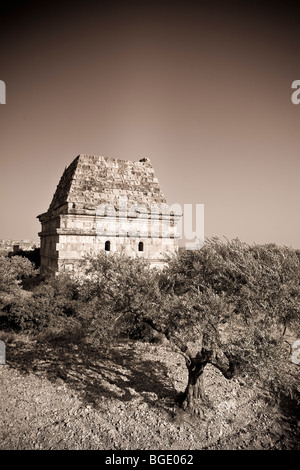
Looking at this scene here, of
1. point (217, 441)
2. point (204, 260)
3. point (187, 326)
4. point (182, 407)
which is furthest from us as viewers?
point (204, 260)

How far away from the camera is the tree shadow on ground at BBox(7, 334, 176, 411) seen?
808 centimetres

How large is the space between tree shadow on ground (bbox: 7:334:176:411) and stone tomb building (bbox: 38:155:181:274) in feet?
15.4

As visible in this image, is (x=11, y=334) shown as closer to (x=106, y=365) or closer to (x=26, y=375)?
(x=26, y=375)

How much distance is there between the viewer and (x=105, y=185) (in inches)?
615

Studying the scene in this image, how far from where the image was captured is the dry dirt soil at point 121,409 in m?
6.27

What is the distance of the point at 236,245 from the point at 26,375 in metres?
8.41

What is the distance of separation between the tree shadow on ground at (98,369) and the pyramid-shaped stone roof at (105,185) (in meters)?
7.23

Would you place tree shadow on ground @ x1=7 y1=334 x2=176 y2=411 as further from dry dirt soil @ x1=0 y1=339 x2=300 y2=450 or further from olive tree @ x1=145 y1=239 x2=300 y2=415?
olive tree @ x1=145 y1=239 x2=300 y2=415

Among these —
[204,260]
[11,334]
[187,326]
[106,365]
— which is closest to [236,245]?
[204,260]

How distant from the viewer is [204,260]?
812 cm

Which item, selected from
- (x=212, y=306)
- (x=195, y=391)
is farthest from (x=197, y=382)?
(x=212, y=306)

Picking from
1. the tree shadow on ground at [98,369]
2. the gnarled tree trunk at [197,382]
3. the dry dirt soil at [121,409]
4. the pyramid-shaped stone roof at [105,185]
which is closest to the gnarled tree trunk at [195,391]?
the gnarled tree trunk at [197,382]

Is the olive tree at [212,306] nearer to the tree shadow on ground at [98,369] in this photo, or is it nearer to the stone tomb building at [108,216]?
the tree shadow on ground at [98,369]

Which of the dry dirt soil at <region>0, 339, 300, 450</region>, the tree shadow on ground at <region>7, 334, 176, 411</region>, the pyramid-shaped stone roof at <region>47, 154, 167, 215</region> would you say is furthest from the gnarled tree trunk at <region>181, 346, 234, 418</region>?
the pyramid-shaped stone roof at <region>47, 154, 167, 215</region>
